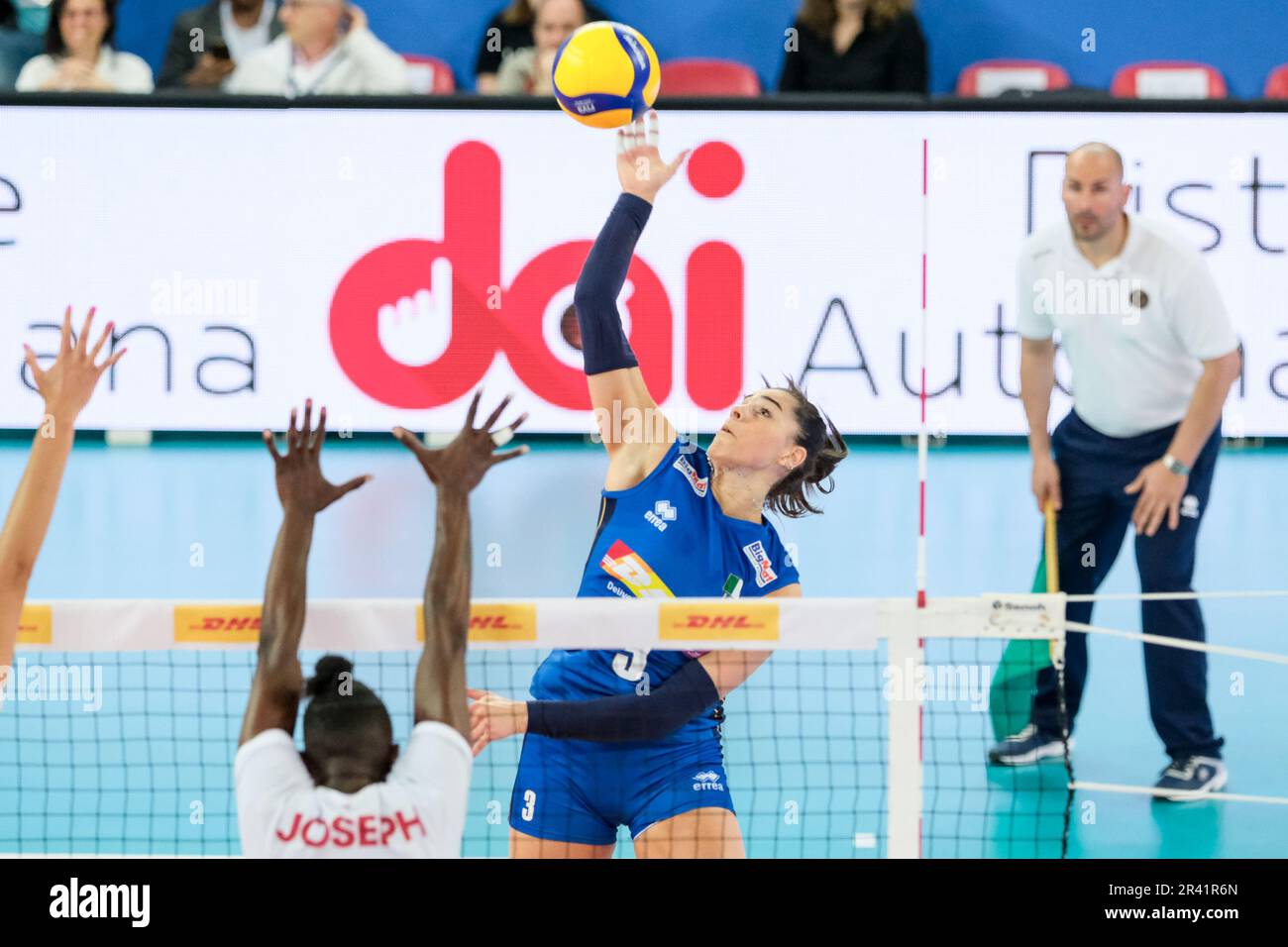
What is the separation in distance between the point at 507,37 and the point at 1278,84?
22.1ft

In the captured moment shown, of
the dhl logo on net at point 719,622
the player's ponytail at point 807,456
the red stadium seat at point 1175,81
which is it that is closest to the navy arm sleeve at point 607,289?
the player's ponytail at point 807,456

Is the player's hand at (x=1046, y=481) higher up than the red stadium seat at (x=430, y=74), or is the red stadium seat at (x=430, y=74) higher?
the red stadium seat at (x=430, y=74)

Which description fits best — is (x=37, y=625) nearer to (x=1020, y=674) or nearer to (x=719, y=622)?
(x=719, y=622)

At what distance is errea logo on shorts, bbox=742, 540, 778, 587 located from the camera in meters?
5.51

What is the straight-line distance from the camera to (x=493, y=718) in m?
4.90

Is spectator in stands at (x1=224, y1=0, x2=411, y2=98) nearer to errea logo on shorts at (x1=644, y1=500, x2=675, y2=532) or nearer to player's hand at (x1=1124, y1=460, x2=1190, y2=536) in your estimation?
player's hand at (x1=1124, y1=460, x2=1190, y2=536)

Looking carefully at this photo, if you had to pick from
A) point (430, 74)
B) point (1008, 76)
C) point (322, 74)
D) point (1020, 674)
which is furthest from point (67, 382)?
point (1008, 76)

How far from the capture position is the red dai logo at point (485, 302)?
1327cm

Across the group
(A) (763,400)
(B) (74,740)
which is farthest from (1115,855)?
(B) (74,740)

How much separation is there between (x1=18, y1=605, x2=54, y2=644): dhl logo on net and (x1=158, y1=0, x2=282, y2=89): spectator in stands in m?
10.6

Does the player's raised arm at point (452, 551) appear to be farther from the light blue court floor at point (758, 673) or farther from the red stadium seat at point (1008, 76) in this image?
the red stadium seat at point (1008, 76)

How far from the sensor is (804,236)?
13.4m

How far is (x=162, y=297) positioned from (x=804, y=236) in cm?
492

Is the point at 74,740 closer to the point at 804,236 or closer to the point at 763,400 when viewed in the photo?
the point at 763,400
